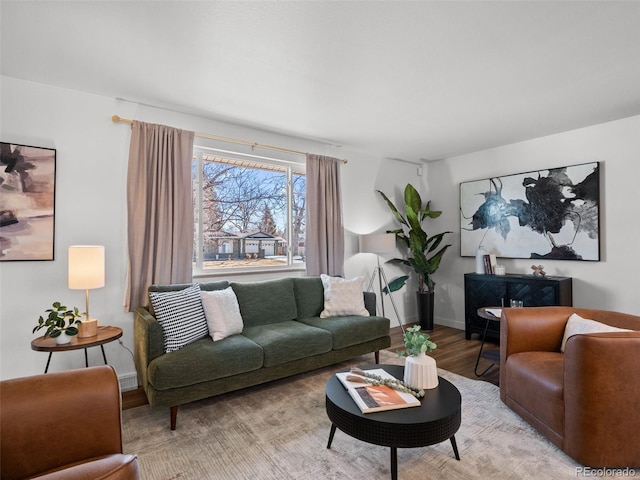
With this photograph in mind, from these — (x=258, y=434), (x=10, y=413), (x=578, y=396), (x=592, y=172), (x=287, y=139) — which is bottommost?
(x=258, y=434)

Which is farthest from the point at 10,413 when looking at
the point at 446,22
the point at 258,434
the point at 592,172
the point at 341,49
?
the point at 592,172

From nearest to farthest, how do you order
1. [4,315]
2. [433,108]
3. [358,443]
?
[358,443] → [4,315] → [433,108]

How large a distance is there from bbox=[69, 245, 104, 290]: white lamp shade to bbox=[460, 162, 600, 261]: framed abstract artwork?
14.8ft

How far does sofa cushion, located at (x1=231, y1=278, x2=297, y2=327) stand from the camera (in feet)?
10.7

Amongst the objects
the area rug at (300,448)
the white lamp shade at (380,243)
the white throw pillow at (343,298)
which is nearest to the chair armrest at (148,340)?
the area rug at (300,448)

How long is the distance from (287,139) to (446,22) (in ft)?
7.82

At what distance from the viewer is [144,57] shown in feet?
7.63

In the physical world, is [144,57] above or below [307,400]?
above

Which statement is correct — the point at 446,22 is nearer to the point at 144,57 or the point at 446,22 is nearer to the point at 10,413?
the point at 144,57

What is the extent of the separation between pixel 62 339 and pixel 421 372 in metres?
2.39

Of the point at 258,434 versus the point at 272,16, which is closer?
the point at 272,16

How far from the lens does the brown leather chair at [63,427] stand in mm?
1187

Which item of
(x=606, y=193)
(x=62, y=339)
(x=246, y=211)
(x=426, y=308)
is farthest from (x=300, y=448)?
(x=606, y=193)

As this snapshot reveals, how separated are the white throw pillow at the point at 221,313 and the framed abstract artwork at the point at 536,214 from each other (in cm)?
352
